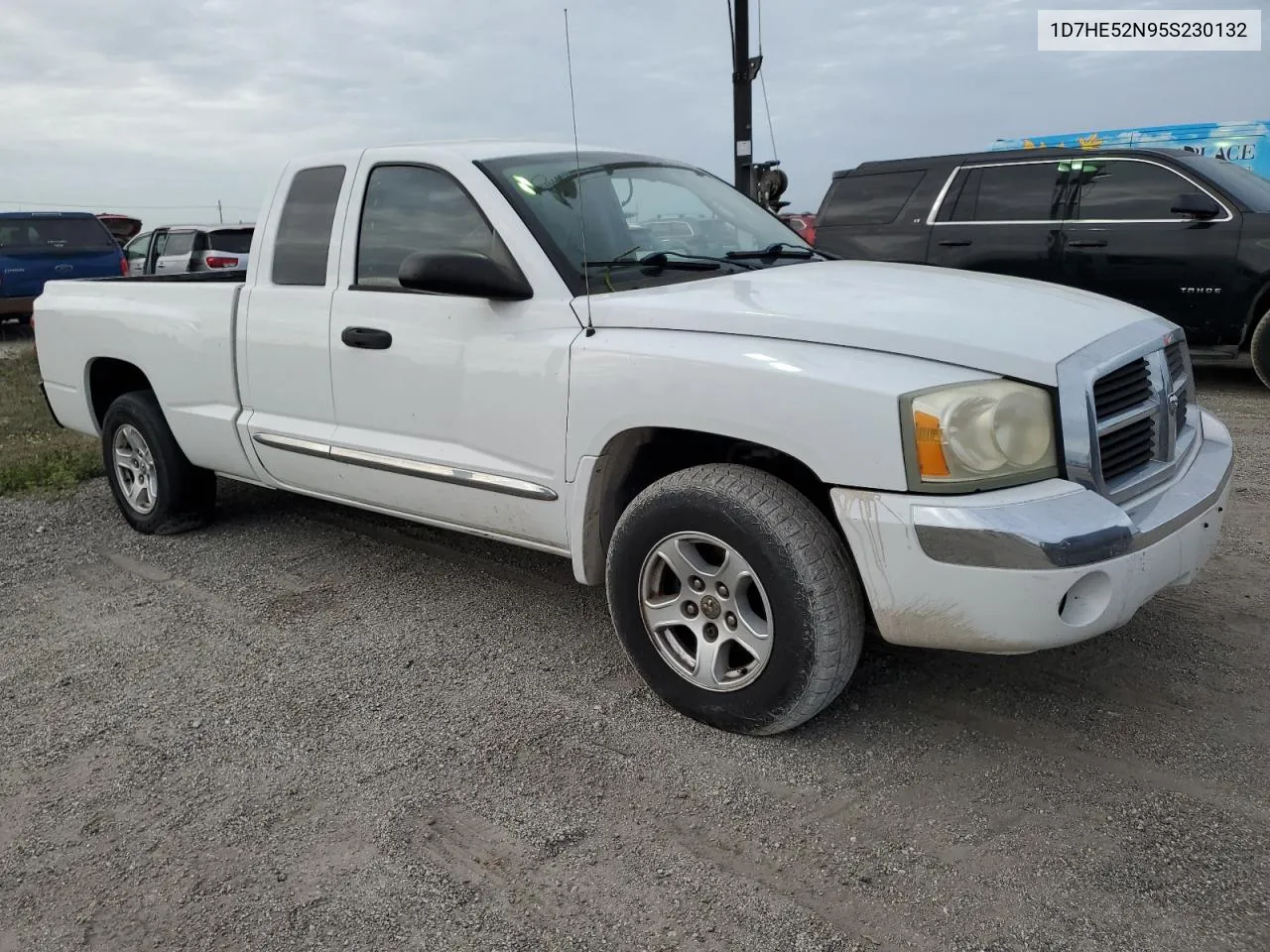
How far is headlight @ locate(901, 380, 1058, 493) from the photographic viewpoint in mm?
2629

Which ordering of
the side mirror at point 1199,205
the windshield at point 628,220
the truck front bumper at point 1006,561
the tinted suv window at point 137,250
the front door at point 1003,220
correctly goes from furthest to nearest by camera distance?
the tinted suv window at point 137,250 < the front door at point 1003,220 < the side mirror at point 1199,205 < the windshield at point 628,220 < the truck front bumper at point 1006,561

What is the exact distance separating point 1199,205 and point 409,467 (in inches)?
257

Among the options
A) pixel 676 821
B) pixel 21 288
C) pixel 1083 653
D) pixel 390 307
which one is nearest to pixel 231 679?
pixel 390 307

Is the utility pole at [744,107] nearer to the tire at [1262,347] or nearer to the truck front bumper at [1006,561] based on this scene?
the tire at [1262,347]

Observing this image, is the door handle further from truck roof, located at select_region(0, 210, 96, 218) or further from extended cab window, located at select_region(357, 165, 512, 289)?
truck roof, located at select_region(0, 210, 96, 218)

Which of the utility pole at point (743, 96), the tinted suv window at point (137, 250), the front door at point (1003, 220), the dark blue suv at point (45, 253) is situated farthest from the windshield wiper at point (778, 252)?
the tinted suv window at point (137, 250)

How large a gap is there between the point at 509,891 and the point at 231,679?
1.63 meters

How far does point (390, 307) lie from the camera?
3.86m

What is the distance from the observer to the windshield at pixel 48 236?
14703mm

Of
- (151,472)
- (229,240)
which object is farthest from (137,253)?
(151,472)

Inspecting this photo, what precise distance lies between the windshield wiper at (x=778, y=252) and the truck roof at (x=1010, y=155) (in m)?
5.11

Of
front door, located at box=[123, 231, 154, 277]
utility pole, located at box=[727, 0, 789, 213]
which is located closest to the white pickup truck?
utility pole, located at box=[727, 0, 789, 213]

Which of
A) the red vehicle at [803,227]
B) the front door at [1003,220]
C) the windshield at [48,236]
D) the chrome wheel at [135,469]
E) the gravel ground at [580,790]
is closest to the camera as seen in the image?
the gravel ground at [580,790]

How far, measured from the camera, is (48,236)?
585 inches
